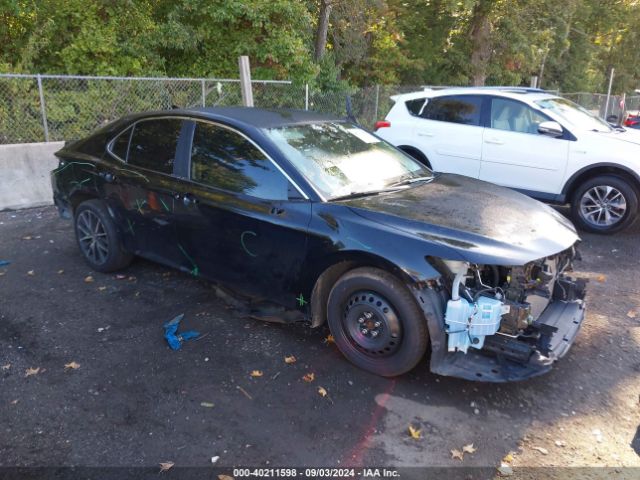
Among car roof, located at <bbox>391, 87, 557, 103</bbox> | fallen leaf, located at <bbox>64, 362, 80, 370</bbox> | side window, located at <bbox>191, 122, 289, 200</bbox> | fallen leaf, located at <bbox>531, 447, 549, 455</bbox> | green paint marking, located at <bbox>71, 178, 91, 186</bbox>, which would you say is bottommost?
fallen leaf, located at <bbox>64, 362, 80, 370</bbox>

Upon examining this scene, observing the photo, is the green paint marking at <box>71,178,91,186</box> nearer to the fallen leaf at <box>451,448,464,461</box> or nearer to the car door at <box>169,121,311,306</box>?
the car door at <box>169,121,311,306</box>

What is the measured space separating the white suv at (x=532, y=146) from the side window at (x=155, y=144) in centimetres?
441

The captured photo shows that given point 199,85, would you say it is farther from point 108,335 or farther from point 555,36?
point 555,36

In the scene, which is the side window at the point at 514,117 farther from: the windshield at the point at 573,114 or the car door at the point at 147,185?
the car door at the point at 147,185

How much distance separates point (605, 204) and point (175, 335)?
223 inches

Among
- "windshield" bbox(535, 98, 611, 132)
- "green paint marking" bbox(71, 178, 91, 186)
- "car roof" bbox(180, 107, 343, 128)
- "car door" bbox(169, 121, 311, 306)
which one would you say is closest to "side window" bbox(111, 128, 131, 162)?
"green paint marking" bbox(71, 178, 91, 186)

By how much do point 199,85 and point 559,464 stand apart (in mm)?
8972

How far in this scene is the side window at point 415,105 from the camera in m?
8.22

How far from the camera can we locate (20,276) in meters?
5.37

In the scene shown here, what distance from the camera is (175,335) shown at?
412 cm

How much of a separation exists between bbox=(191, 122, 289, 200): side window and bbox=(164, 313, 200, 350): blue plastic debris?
3.81 ft

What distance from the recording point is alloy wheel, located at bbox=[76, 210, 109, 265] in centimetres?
519

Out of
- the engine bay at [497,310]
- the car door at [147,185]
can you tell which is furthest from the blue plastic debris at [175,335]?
the engine bay at [497,310]

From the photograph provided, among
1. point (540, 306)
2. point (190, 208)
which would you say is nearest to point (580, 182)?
point (540, 306)
